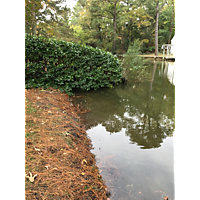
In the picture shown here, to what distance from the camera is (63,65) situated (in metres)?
7.08

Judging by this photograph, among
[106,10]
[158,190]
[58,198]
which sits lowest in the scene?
[158,190]

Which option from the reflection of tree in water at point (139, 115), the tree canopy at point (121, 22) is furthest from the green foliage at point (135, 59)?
the tree canopy at point (121, 22)

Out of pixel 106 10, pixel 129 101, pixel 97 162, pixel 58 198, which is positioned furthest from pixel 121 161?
pixel 106 10

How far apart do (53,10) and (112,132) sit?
12.6 metres

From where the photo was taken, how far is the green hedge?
22.2ft

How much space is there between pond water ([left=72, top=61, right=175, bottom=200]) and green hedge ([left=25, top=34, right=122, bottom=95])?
760 millimetres

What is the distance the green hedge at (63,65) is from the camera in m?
6.77

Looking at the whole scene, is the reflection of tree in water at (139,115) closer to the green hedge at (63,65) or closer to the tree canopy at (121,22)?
the green hedge at (63,65)

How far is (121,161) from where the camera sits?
10.4 feet

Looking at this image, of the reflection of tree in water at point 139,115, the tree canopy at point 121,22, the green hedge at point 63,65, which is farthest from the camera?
the tree canopy at point 121,22

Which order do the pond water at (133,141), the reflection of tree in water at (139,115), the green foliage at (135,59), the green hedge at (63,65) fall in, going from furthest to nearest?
the green foliage at (135,59)
the green hedge at (63,65)
the reflection of tree in water at (139,115)
the pond water at (133,141)

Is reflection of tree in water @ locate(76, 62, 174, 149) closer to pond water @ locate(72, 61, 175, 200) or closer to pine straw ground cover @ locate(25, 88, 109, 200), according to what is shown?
pond water @ locate(72, 61, 175, 200)

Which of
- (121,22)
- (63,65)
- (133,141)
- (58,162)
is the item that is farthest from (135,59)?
(121,22)
